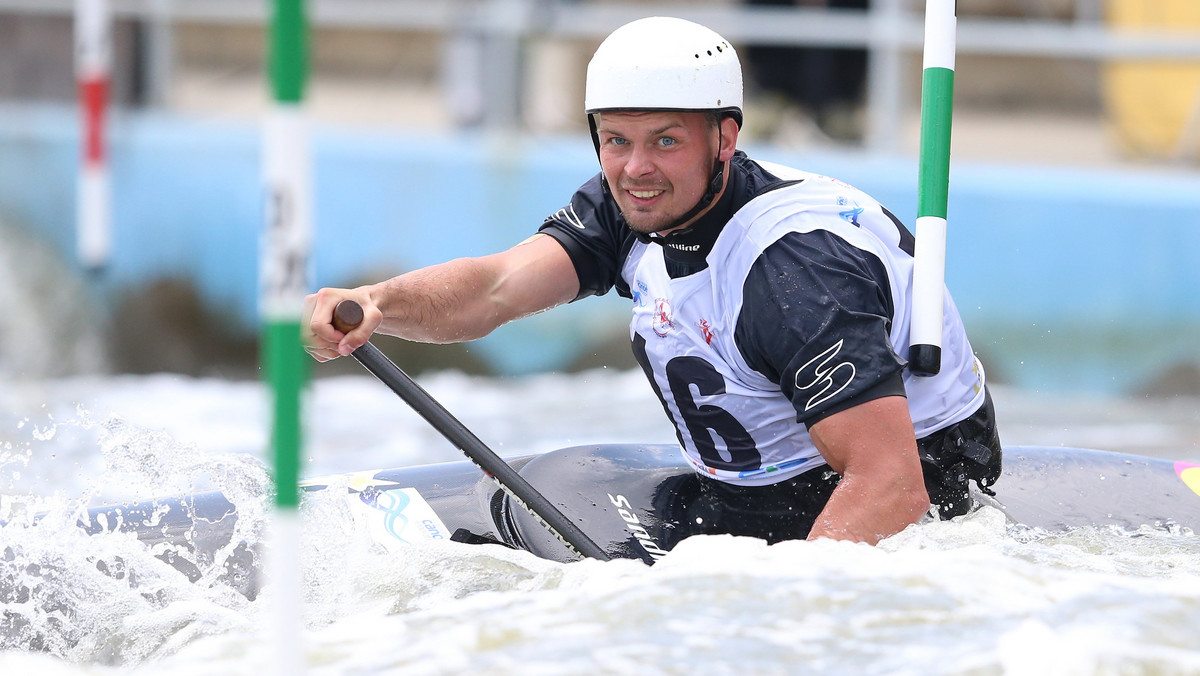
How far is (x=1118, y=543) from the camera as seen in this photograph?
103 inches

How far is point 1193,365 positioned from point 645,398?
2.24m

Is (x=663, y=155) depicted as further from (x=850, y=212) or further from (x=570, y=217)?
(x=570, y=217)

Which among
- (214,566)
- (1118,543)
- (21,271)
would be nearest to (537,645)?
(214,566)

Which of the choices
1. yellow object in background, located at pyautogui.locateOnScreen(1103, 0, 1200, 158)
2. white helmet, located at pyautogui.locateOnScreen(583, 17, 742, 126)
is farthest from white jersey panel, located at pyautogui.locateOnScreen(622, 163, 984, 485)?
yellow object in background, located at pyautogui.locateOnScreen(1103, 0, 1200, 158)

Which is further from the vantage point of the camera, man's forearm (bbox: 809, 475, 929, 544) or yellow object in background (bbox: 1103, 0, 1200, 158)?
yellow object in background (bbox: 1103, 0, 1200, 158)

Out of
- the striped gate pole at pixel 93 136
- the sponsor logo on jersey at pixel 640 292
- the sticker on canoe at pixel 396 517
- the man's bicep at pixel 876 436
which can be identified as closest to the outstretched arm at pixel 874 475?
the man's bicep at pixel 876 436

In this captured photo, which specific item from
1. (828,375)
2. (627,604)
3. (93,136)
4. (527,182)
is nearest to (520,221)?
(527,182)

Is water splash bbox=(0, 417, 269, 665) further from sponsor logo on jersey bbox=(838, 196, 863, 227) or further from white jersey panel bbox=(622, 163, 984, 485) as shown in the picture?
sponsor logo on jersey bbox=(838, 196, 863, 227)

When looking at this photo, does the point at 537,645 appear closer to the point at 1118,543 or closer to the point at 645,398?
the point at 1118,543

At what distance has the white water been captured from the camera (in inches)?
67.1

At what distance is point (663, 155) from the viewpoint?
251cm

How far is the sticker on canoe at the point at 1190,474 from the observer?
3102mm

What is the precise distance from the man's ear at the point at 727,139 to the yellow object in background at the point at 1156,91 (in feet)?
12.3

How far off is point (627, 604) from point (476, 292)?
126 cm
